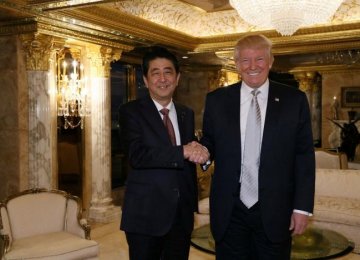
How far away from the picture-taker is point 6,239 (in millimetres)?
3697

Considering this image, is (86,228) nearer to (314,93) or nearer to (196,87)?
(196,87)

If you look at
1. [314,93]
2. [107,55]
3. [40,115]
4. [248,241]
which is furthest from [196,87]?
[248,241]

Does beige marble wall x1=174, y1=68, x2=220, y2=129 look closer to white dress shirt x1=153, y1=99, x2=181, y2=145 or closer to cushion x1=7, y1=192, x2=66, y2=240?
cushion x1=7, y1=192, x2=66, y2=240

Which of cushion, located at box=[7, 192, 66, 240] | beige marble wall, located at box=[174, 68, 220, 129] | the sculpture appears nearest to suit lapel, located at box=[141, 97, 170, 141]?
cushion, located at box=[7, 192, 66, 240]

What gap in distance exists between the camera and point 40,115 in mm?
5652

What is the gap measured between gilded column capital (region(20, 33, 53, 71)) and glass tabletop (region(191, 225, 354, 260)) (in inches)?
121

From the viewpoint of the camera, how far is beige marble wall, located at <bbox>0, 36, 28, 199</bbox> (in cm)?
556

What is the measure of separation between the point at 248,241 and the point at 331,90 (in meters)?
10.9

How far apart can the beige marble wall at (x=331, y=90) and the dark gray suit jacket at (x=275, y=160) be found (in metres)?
10.7

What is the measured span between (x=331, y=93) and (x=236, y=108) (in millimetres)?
10870

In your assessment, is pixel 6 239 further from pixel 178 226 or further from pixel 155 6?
pixel 155 6

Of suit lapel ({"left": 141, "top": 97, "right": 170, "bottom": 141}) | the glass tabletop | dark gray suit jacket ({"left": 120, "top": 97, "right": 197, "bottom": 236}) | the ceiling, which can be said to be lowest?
the glass tabletop

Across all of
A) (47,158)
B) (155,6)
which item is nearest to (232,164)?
(47,158)

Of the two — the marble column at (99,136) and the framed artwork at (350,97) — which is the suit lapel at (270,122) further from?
the framed artwork at (350,97)
